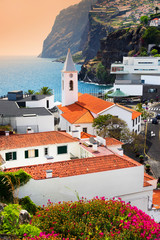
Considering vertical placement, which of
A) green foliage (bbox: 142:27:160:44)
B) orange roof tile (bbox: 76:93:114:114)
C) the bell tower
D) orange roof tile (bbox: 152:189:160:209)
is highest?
green foliage (bbox: 142:27:160:44)

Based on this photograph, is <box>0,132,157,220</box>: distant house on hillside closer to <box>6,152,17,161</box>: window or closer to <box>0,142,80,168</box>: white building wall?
<box>6,152,17,161</box>: window

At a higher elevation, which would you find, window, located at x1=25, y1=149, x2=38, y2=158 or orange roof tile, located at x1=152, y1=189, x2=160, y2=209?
window, located at x1=25, y1=149, x2=38, y2=158

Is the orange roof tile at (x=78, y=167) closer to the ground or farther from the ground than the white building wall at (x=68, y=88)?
closer to the ground

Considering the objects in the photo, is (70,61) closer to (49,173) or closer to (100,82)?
(49,173)

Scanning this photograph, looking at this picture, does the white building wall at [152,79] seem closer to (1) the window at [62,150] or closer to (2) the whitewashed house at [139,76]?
(2) the whitewashed house at [139,76]

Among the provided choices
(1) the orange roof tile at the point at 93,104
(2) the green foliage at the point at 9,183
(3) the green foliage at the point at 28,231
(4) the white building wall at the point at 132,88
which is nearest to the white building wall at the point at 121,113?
(1) the orange roof tile at the point at 93,104

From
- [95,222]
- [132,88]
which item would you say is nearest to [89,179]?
[95,222]

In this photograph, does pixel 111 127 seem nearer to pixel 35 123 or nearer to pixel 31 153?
pixel 35 123

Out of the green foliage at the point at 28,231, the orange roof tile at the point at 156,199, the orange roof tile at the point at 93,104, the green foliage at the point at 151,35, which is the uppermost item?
the green foliage at the point at 151,35

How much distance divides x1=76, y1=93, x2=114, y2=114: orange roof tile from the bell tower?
1.59m

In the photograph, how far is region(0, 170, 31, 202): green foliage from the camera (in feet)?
50.5

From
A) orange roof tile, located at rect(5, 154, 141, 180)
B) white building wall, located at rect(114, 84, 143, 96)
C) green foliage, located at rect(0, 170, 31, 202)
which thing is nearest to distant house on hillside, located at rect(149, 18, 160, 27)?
white building wall, located at rect(114, 84, 143, 96)

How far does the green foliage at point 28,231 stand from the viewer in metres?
11.1

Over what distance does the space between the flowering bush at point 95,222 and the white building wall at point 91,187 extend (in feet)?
12.3
